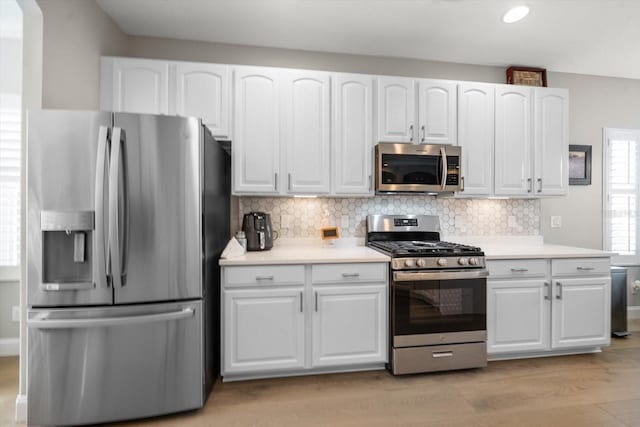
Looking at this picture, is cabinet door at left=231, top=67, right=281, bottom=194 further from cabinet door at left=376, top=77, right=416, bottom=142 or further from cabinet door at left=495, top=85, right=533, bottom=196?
cabinet door at left=495, top=85, right=533, bottom=196

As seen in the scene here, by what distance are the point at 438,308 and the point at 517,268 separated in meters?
0.76

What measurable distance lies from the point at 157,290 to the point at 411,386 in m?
1.77

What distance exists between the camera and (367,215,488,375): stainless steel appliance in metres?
2.36

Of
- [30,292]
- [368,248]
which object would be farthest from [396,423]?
[30,292]

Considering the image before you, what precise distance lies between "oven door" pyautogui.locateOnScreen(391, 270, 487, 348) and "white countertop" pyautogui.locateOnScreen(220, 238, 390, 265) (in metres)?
0.29

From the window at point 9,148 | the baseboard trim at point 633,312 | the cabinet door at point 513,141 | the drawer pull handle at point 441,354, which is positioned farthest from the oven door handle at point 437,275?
the window at point 9,148

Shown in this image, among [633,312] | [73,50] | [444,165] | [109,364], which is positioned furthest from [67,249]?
[633,312]

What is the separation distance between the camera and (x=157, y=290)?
1.86m

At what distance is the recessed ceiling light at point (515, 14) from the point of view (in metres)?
2.40

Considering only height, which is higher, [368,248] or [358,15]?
[358,15]

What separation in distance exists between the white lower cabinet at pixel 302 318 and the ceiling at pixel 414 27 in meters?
1.89

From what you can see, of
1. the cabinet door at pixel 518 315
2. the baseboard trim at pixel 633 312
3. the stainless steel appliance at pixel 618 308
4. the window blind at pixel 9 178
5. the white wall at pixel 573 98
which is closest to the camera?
the cabinet door at pixel 518 315

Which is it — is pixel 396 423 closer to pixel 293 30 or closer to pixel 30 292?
pixel 30 292

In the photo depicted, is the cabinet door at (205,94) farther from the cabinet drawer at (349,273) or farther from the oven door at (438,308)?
the oven door at (438,308)
